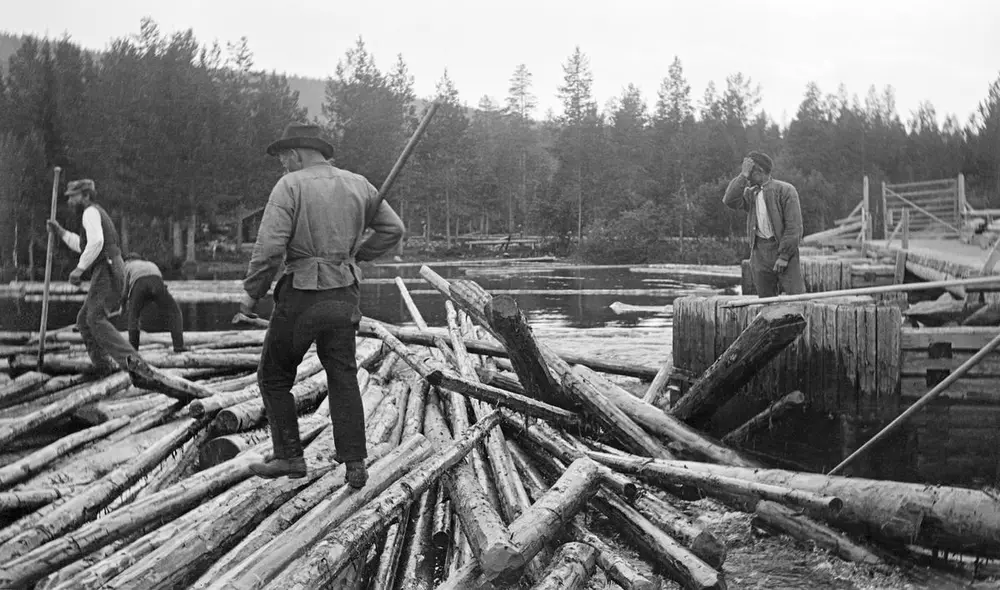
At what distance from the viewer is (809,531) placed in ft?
15.6

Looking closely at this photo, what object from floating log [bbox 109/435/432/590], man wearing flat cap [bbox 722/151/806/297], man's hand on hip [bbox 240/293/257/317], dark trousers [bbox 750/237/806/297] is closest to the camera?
floating log [bbox 109/435/432/590]

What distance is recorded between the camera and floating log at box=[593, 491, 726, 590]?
149 inches

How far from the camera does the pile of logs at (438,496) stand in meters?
3.73

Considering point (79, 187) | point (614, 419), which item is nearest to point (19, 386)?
point (79, 187)

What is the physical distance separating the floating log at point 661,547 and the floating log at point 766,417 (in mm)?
2395

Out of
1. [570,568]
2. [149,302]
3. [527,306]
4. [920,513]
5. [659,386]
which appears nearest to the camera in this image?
[570,568]

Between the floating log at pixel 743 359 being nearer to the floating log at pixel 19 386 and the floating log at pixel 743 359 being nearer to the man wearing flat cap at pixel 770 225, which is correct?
the man wearing flat cap at pixel 770 225

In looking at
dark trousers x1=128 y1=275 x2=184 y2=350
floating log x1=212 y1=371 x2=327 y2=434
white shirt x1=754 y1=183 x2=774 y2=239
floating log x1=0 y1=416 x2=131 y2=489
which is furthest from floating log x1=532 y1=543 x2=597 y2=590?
dark trousers x1=128 y1=275 x2=184 y2=350

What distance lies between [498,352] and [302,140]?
15.5 feet

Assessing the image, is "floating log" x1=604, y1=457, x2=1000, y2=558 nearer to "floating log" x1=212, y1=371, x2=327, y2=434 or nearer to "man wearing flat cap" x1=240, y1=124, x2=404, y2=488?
"man wearing flat cap" x1=240, y1=124, x2=404, y2=488

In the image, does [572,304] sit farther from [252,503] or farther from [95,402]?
[252,503]

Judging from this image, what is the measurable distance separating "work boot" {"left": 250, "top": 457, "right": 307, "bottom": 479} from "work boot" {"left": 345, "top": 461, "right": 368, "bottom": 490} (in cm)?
31

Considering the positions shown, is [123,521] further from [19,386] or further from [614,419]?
[19,386]

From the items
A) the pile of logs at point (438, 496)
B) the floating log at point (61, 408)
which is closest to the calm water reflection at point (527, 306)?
the floating log at point (61, 408)
